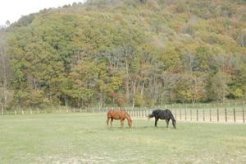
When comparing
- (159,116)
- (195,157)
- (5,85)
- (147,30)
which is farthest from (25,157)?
(147,30)

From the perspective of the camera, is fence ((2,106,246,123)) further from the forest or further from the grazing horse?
the grazing horse

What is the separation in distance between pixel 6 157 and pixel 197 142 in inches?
315

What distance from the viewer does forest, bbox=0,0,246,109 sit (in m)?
96.6

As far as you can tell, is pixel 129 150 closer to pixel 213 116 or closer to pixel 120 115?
pixel 120 115

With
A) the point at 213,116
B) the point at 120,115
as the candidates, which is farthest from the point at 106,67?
the point at 120,115

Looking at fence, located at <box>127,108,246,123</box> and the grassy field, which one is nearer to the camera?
the grassy field

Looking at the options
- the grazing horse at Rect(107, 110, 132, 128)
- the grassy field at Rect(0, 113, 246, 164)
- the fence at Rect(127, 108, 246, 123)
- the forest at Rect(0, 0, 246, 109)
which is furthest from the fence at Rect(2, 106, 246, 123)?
the grassy field at Rect(0, 113, 246, 164)

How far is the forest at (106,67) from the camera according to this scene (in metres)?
96.6

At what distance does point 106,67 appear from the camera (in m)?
99.6

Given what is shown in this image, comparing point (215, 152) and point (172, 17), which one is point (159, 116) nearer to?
point (215, 152)

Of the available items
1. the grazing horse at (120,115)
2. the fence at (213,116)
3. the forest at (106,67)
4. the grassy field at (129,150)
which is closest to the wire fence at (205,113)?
the fence at (213,116)

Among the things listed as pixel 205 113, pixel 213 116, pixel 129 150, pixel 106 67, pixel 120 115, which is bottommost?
pixel 129 150

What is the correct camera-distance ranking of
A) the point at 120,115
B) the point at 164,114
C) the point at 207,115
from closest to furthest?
1. the point at 164,114
2. the point at 120,115
3. the point at 207,115

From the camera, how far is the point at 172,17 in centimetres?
16262
